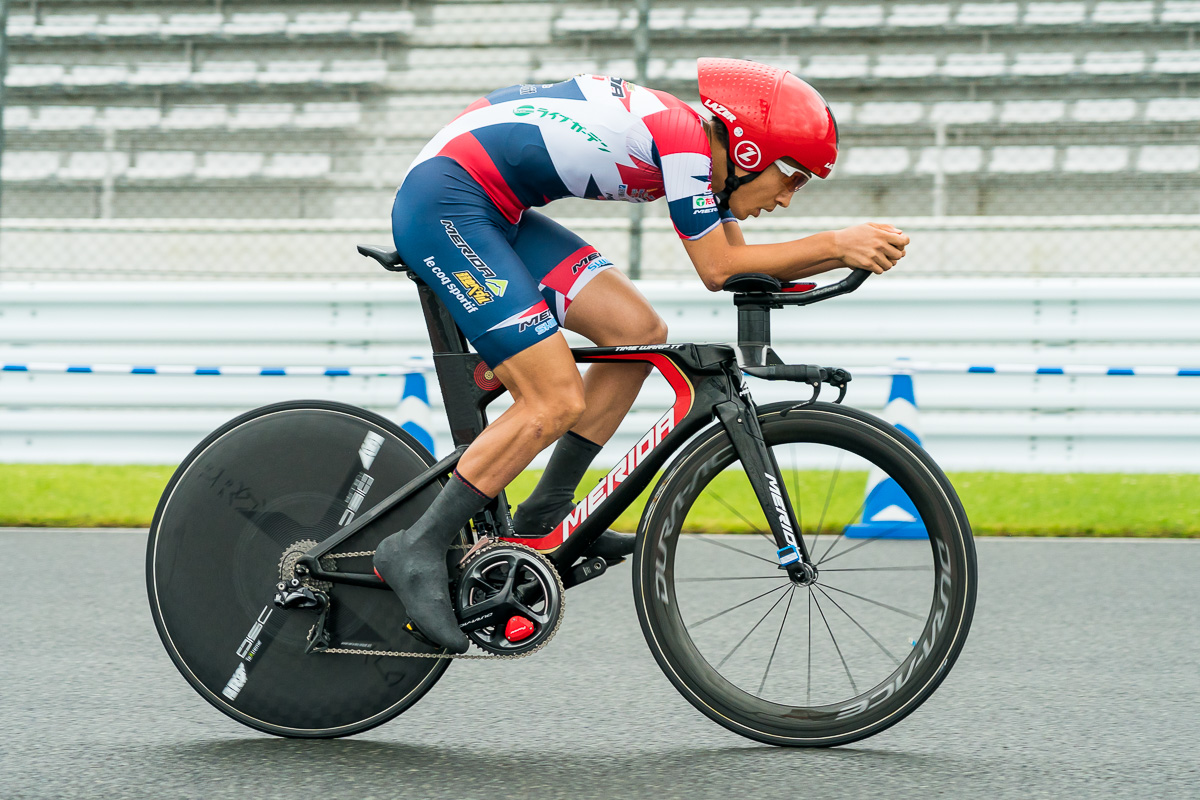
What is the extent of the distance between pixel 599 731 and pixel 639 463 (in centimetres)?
69

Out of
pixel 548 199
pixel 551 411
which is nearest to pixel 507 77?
pixel 548 199

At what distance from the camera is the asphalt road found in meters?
2.79

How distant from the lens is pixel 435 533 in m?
3.03

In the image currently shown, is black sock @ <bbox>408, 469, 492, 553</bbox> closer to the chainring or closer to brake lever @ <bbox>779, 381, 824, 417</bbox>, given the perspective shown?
→ the chainring

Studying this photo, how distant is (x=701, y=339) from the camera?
24.0ft

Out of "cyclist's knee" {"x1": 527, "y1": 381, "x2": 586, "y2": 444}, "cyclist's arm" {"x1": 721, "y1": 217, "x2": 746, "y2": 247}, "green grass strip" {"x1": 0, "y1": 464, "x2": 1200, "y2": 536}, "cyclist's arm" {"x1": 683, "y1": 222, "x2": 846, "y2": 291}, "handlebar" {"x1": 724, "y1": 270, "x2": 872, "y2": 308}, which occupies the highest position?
"cyclist's arm" {"x1": 721, "y1": 217, "x2": 746, "y2": 247}

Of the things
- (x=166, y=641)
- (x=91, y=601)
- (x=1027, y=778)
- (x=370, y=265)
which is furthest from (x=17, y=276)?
(x=1027, y=778)

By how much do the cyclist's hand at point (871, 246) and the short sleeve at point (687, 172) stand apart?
0.96ft

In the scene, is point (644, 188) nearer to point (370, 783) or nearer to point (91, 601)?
point (370, 783)

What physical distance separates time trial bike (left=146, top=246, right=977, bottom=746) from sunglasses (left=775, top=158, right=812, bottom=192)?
0.25m

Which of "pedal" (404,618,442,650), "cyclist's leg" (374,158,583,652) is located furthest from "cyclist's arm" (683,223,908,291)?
"pedal" (404,618,442,650)

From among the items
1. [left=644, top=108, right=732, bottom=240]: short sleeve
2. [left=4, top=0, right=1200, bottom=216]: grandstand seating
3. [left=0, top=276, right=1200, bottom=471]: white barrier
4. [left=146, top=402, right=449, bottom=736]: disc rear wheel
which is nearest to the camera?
[left=644, top=108, right=732, bottom=240]: short sleeve

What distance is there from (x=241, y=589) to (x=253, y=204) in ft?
40.9

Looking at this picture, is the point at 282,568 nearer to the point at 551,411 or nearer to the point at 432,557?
the point at 432,557
